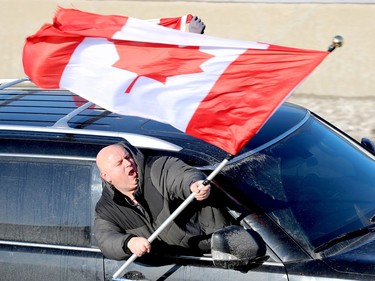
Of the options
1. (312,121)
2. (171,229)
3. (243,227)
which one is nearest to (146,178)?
(171,229)

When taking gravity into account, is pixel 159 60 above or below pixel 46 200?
above

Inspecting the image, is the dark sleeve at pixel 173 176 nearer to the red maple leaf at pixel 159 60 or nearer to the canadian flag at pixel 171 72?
the canadian flag at pixel 171 72

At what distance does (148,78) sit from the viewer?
14.6 ft

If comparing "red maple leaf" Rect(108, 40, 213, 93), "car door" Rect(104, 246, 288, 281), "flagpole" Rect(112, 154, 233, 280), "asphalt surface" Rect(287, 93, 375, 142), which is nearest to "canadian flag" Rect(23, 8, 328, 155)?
"red maple leaf" Rect(108, 40, 213, 93)

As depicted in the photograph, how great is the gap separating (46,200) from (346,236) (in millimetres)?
1553

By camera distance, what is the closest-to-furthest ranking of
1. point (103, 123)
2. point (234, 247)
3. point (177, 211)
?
1. point (234, 247)
2. point (177, 211)
3. point (103, 123)

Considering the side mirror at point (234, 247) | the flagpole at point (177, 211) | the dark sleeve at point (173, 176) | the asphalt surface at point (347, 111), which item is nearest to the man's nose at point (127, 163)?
the dark sleeve at point (173, 176)

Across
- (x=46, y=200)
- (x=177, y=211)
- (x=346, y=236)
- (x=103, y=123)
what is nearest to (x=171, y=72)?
(x=103, y=123)

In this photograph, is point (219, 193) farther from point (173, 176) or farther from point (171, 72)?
point (171, 72)

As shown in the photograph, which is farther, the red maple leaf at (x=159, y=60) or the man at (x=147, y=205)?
the red maple leaf at (x=159, y=60)

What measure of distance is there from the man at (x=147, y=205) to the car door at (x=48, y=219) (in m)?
0.14

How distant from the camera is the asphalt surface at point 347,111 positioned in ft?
30.2

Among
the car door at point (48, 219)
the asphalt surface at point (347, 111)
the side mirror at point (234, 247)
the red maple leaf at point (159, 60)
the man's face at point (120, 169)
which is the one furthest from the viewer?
the asphalt surface at point (347, 111)

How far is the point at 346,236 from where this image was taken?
411cm
